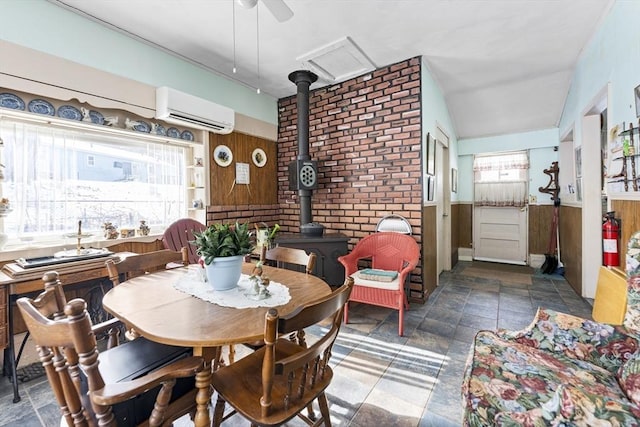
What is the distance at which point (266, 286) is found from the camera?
1420 millimetres

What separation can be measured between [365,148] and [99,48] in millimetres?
2748

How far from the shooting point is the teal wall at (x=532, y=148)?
466 centimetres

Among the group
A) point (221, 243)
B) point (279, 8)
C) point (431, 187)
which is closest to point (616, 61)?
point (431, 187)

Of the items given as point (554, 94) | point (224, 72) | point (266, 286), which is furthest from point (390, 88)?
point (266, 286)

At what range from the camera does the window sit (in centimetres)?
219

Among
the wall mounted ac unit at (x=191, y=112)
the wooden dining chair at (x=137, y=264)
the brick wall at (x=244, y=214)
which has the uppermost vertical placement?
the wall mounted ac unit at (x=191, y=112)

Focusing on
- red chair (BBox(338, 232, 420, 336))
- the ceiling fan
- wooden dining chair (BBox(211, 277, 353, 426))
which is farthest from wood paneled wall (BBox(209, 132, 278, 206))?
wooden dining chair (BBox(211, 277, 353, 426))

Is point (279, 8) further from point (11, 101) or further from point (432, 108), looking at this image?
point (432, 108)

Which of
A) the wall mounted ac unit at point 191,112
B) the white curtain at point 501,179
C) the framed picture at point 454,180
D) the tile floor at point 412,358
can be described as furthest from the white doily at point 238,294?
the white curtain at point 501,179

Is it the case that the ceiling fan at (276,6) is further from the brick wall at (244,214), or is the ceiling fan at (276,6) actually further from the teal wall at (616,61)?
the teal wall at (616,61)

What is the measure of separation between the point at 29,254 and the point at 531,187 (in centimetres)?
651

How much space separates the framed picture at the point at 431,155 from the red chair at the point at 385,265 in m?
0.99

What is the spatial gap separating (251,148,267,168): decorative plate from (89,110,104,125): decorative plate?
1707 mm

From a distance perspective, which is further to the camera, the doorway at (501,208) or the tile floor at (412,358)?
the doorway at (501,208)
